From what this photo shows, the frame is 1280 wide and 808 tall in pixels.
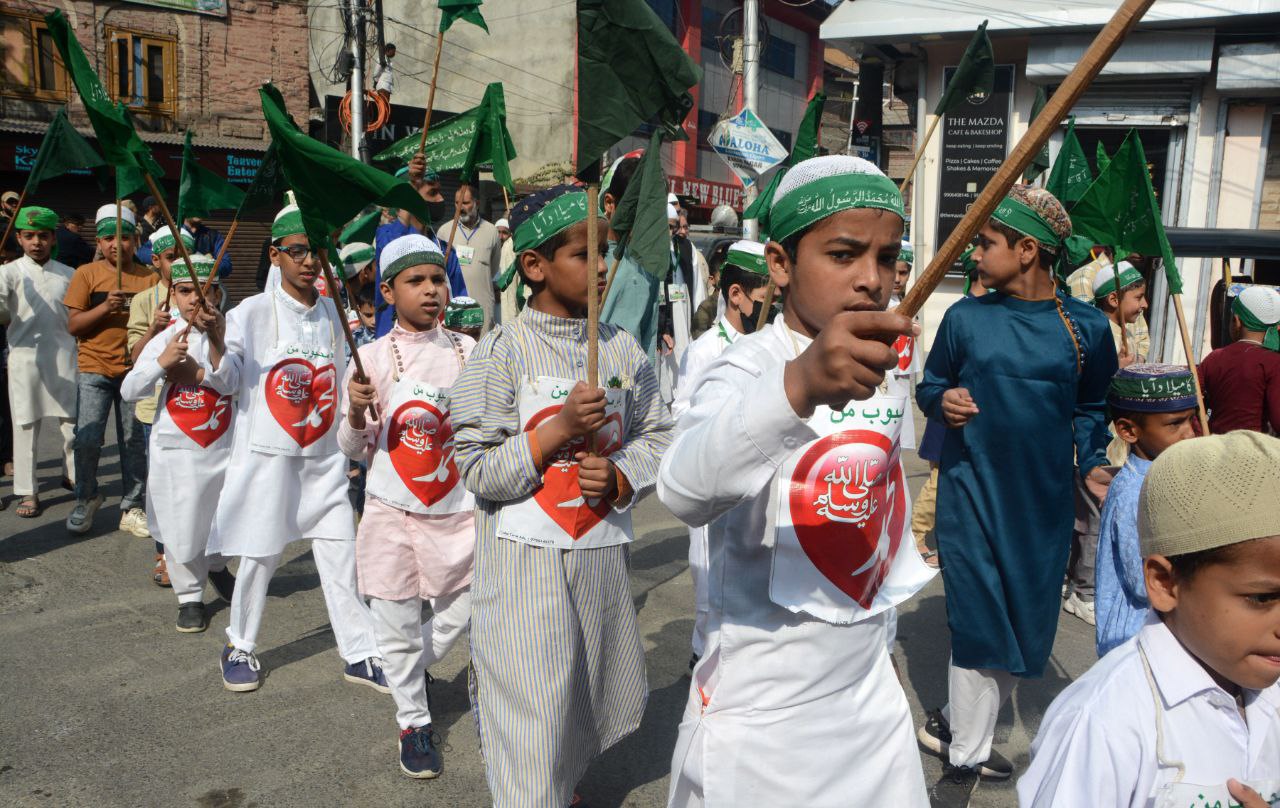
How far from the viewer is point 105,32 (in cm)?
2088

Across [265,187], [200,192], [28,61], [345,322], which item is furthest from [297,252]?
[28,61]

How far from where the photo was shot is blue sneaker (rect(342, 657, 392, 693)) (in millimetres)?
4656

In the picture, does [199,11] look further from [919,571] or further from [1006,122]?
[919,571]

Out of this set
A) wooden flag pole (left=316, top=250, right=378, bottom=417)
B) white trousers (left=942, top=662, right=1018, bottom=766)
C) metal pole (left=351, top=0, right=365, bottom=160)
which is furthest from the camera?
metal pole (left=351, top=0, right=365, bottom=160)

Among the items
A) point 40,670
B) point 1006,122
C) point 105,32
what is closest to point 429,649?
point 40,670

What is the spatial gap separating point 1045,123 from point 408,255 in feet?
10.7

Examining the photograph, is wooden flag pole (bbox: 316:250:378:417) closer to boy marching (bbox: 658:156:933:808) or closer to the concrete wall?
boy marching (bbox: 658:156:933:808)

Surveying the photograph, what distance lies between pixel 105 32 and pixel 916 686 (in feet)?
72.5

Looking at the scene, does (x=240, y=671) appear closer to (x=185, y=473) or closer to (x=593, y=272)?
(x=185, y=473)

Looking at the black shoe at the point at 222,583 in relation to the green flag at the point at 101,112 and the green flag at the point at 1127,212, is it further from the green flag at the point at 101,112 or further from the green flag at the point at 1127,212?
the green flag at the point at 1127,212

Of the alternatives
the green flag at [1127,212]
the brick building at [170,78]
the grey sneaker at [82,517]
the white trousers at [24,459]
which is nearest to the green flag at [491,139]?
the green flag at [1127,212]

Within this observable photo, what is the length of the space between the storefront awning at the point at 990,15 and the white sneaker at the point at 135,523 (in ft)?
32.8

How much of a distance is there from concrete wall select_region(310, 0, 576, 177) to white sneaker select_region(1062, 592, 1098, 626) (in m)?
22.6

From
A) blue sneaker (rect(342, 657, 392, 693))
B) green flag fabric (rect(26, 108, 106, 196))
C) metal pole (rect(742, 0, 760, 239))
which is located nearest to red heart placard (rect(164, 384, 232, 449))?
green flag fabric (rect(26, 108, 106, 196))
